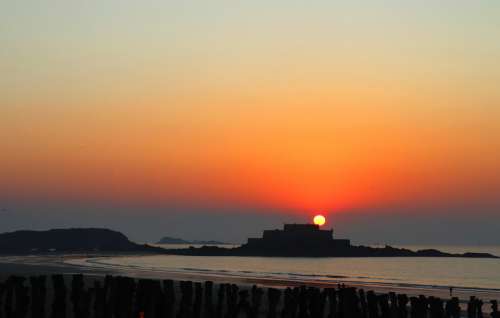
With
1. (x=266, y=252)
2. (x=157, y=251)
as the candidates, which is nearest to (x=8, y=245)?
(x=157, y=251)

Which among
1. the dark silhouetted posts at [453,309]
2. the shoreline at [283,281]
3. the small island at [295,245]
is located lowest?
the shoreline at [283,281]

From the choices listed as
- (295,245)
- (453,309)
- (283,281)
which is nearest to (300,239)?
(295,245)

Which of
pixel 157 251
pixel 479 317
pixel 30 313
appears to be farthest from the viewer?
pixel 157 251

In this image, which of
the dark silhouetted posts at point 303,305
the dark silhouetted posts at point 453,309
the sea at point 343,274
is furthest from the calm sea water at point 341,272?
the dark silhouetted posts at point 303,305

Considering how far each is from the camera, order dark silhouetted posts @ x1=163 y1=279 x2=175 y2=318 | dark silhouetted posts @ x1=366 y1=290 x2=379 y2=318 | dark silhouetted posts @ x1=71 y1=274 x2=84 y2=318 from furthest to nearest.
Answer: dark silhouetted posts @ x1=366 y1=290 x2=379 y2=318, dark silhouetted posts @ x1=163 y1=279 x2=175 y2=318, dark silhouetted posts @ x1=71 y1=274 x2=84 y2=318

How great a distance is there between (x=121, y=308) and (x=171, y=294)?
4.33 feet

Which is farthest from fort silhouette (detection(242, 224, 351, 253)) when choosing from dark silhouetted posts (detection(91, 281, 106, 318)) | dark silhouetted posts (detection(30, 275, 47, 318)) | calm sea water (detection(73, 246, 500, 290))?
dark silhouetted posts (detection(30, 275, 47, 318))

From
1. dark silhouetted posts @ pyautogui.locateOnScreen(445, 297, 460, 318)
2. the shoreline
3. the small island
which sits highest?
the small island

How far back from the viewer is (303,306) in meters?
19.9

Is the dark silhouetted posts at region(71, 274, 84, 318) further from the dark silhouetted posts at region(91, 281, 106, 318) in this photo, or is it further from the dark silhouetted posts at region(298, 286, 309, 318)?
the dark silhouetted posts at region(298, 286, 309, 318)

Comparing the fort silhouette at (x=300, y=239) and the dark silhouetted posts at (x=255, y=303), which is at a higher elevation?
the fort silhouette at (x=300, y=239)

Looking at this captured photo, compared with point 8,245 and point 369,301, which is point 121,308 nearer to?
point 369,301

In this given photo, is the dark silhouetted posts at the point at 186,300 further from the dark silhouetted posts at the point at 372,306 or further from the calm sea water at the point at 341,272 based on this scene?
the calm sea water at the point at 341,272

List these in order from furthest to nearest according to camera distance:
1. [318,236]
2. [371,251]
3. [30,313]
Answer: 1. [371,251]
2. [318,236]
3. [30,313]
